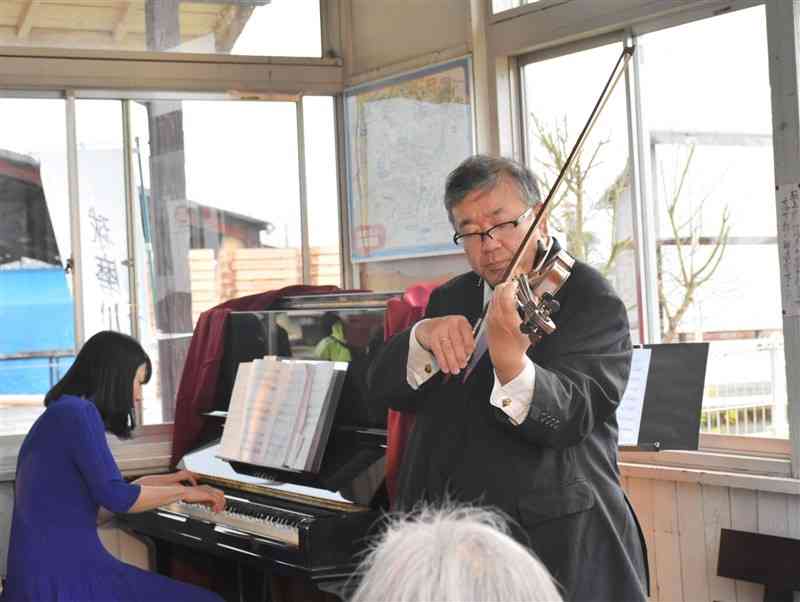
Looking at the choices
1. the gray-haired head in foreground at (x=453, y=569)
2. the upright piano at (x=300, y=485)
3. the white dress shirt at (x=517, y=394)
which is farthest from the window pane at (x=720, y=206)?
the gray-haired head in foreground at (x=453, y=569)

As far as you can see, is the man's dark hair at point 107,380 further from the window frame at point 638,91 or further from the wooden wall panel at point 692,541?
the wooden wall panel at point 692,541

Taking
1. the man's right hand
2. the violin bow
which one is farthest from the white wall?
the man's right hand

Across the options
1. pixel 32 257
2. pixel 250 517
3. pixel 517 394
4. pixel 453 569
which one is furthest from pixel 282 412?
pixel 453 569

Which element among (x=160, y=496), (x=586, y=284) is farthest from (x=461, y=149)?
(x=586, y=284)

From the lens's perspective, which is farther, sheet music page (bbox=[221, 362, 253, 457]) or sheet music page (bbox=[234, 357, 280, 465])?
sheet music page (bbox=[221, 362, 253, 457])

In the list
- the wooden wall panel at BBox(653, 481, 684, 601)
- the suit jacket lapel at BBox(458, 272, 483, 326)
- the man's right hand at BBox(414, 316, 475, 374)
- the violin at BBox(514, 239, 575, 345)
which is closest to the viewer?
the violin at BBox(514, 239, 575, 345)

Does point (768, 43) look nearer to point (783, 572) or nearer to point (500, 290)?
point (783, 572)

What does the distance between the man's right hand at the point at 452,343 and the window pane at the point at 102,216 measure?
2768mm

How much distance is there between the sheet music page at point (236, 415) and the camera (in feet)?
12.5

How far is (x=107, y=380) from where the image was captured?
11.2 feet

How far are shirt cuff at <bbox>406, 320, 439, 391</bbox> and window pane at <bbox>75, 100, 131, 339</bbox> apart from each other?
104 inches

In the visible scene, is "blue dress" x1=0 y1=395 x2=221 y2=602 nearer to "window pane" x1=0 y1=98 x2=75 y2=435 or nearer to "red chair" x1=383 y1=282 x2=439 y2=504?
"red chair" x1=383 y1=282 x2=439 y2=504

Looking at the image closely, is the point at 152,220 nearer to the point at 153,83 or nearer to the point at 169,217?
the point at 169,217

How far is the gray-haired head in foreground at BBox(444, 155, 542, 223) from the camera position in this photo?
2.07 m
